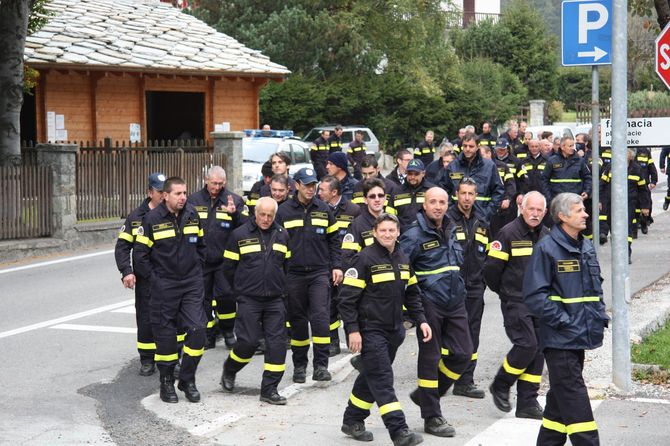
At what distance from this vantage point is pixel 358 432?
8.12m

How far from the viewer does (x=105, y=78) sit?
27.8 m

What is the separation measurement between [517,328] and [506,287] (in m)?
0.36

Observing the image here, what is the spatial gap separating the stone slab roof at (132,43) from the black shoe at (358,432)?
59.8 feet

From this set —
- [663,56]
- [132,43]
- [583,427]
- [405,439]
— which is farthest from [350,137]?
[583,427]

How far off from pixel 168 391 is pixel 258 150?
18.3 metres

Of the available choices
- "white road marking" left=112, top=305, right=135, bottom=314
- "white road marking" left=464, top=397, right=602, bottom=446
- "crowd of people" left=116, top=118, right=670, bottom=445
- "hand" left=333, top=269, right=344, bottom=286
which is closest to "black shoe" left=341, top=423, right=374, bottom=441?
"crowd of people" left=116, top=118, right=670, bottom=445

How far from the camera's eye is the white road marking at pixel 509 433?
7977mm

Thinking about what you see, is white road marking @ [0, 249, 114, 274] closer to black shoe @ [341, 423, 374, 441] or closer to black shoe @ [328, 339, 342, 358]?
black shoe @ [328, 339, 342, 358]

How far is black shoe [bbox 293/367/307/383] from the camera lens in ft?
33.3

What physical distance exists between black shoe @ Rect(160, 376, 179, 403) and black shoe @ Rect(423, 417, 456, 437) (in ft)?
7.80

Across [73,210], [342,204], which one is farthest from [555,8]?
[342,204]

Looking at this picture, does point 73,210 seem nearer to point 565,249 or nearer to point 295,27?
point 565,249

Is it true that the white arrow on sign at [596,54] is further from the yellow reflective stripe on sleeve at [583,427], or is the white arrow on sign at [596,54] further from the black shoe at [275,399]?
the yellow reflective stripe on sleeve at [583,427]

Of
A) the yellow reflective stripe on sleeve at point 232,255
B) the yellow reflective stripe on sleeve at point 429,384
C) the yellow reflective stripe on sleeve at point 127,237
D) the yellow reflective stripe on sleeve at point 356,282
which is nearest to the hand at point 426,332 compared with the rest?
the yellow reflective stripe on sleeve at point 429,384
